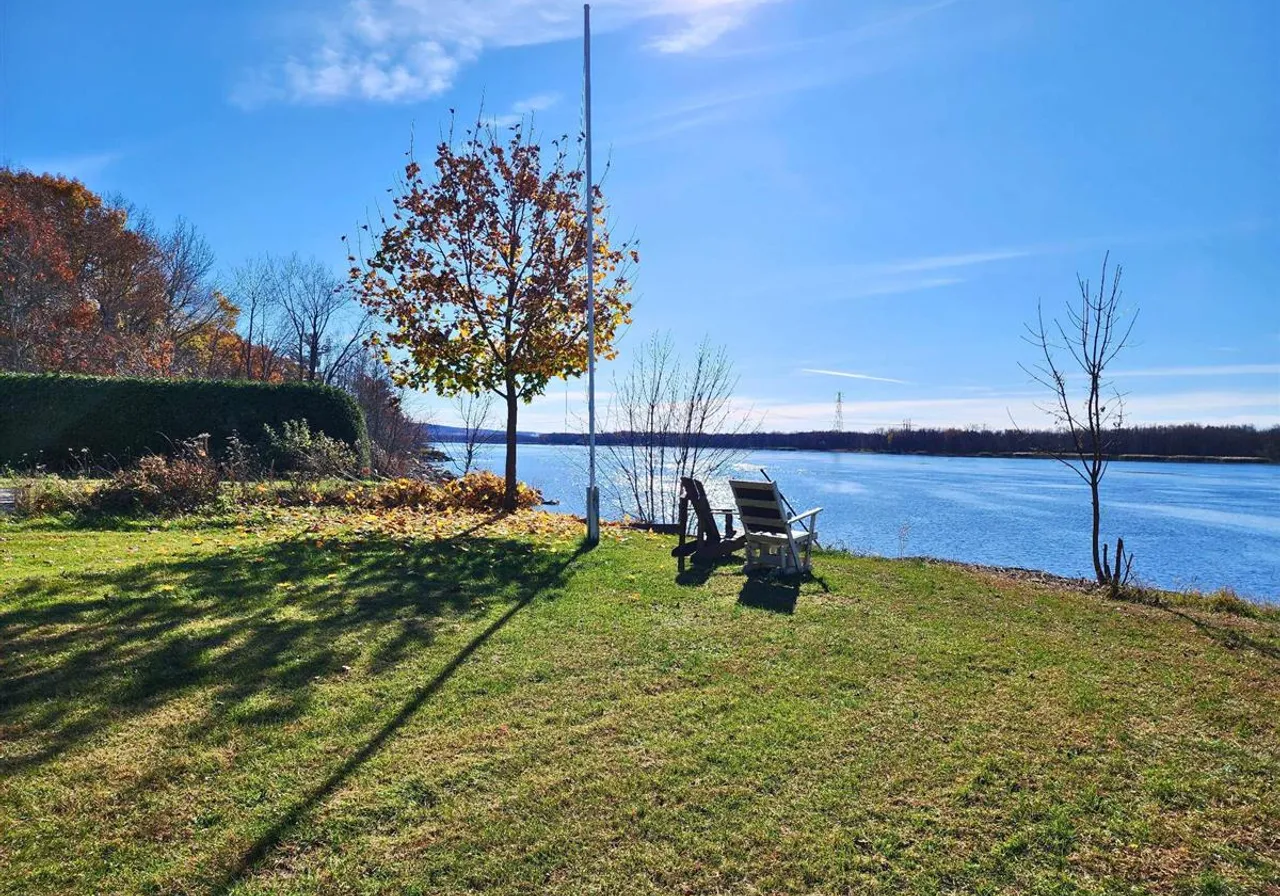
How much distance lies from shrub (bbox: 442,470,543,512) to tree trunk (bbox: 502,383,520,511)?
0.90ft

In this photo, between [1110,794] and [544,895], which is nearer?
[544,895]

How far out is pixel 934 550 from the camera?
1609 cm

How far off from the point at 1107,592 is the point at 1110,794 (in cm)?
546


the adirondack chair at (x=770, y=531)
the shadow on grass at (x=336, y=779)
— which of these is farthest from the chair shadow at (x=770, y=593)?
the shadow on grass at (x=336, y=779)

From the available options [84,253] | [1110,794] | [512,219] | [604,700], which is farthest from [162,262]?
[1110,794]

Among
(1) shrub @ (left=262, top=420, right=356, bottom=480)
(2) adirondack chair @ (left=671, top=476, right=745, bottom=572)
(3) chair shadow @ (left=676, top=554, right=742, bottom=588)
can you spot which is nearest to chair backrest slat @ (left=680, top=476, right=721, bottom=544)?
(2) adirondack chair @ (left=671, top=476, right=745, bottom=572)

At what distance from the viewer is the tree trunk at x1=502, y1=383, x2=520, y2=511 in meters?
11.6

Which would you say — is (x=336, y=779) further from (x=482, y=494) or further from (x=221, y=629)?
(x=482, y=494)

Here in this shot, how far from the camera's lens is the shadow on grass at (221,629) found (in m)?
3.56

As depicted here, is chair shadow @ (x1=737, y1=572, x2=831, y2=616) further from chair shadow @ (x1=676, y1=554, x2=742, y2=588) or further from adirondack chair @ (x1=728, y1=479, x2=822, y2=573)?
chair shadow @ (x1=676, y1=554, x2=742, y2=588)

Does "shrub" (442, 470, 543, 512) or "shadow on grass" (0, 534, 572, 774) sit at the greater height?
"shrub" (442, 470, 543, 512)

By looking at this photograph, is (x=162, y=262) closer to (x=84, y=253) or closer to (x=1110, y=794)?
(x=84, y=253)

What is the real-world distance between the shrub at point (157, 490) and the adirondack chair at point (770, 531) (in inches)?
303

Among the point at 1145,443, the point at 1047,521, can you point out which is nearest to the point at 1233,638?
the point at 1047,521
